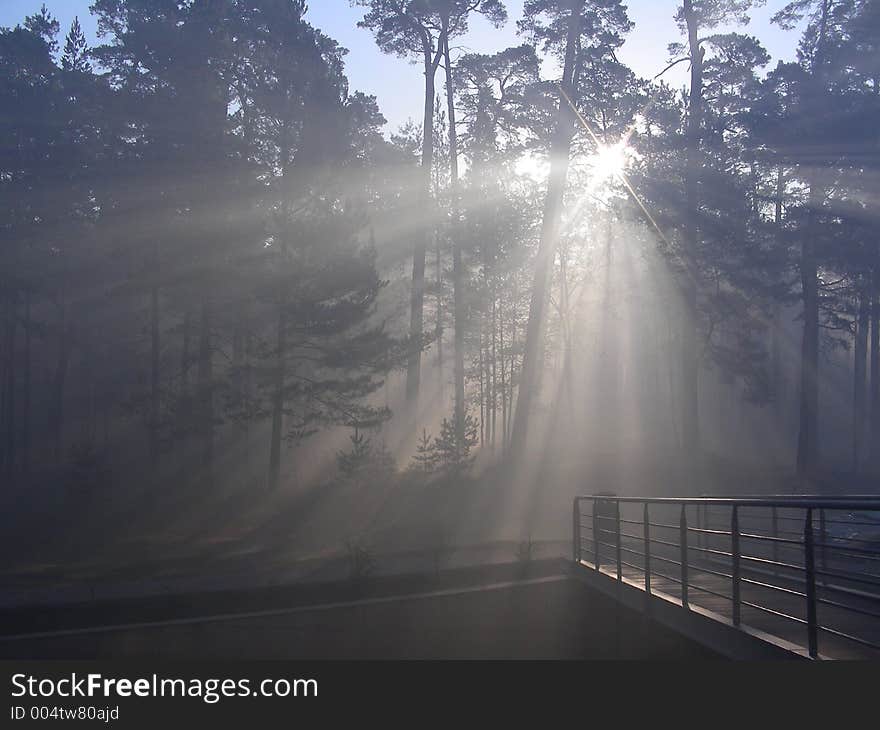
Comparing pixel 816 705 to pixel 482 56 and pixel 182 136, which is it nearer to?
pixel 182 136

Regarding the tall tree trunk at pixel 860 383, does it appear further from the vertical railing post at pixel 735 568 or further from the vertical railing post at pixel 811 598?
the vertical railing post at pixel 811 598

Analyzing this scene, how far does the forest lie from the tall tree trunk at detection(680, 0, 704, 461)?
91mm

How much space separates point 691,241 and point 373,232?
11.1 meters

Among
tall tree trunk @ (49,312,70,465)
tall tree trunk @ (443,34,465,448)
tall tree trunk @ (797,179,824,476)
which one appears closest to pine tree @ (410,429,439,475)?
tall tree trunk @ (443,34,465,448)

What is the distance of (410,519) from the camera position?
24688mm

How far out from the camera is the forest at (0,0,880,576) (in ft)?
82.2

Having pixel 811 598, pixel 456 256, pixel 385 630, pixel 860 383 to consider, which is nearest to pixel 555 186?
pixel 456 256

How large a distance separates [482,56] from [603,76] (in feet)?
15.6

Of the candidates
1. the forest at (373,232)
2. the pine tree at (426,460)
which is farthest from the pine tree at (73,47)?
the pine tree at (426,460)

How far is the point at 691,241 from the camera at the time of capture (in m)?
30.3

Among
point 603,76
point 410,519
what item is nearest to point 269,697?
point 410,519

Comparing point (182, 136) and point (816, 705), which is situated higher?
point (182, 136)

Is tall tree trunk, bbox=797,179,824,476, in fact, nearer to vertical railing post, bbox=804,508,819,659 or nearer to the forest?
the forest

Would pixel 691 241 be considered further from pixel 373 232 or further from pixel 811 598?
pixel 811 598
